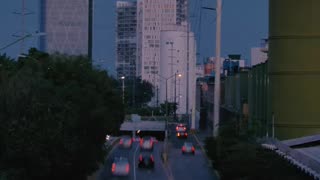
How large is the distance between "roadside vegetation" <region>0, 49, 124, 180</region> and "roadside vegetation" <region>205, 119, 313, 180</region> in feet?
22.8

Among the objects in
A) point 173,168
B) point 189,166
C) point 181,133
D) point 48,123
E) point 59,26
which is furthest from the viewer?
point 59,26

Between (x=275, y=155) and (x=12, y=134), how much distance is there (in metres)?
11.5

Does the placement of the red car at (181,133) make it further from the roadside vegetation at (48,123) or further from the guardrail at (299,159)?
the guardrail at (299,159)

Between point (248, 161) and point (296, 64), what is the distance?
6.89 metres

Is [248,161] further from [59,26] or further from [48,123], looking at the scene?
[59,26]

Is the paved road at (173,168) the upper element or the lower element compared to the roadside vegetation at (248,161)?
lower

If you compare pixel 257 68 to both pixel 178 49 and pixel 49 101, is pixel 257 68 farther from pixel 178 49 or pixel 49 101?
pixel 178 49

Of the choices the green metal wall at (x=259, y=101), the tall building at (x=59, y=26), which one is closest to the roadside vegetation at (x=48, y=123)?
the green metal wall at (x=259, y=101)

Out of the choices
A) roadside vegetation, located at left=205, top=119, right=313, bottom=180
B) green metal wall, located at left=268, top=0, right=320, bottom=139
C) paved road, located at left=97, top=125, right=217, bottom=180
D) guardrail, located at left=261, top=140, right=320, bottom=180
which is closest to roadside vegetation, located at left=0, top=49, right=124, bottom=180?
roadside vegetation, located at left=205, top=119, right=313, bottom=180

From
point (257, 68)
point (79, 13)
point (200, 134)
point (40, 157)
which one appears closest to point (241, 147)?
point (40, 157)

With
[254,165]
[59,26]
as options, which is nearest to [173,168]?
[254,165]

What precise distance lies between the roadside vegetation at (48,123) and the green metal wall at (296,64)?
9.91 meters

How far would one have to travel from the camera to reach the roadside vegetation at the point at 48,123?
115 ft

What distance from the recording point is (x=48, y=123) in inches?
1455
